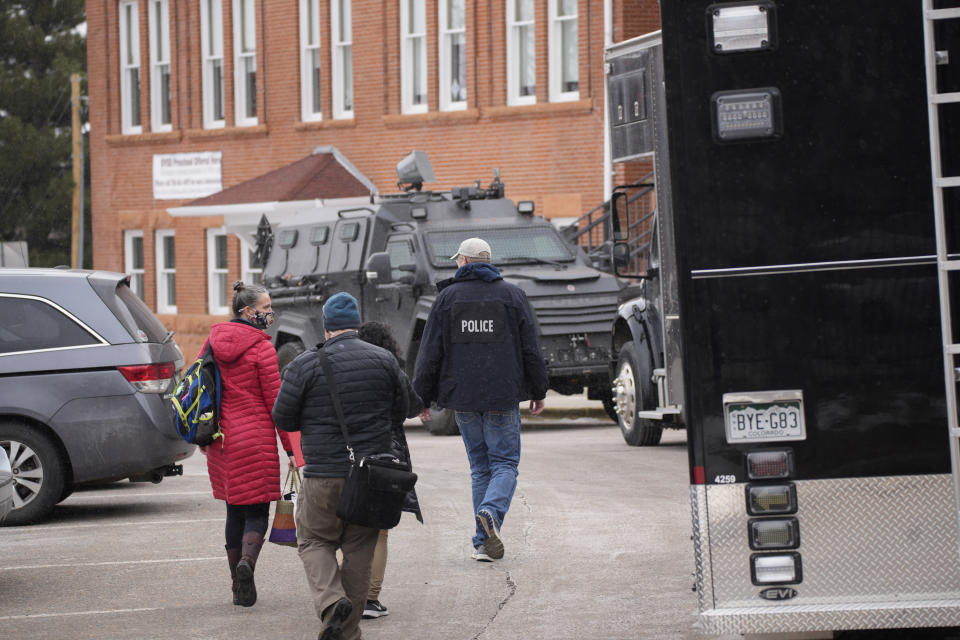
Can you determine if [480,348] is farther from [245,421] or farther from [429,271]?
[429,271]

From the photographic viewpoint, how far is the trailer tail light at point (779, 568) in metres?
5.59

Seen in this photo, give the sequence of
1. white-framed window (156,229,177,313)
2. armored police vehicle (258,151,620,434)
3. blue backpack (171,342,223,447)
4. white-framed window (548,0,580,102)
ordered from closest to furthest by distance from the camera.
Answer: blue backpack (171,342,223,447) < armored police vehicle (258,151,620,434) < white-framed window (548,0,580,102) < white-framed window (156,229,177,313)

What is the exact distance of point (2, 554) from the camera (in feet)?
34.6

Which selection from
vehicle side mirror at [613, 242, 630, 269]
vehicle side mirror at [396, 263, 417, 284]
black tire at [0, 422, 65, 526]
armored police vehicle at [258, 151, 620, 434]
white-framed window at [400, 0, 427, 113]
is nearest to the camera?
black tire at [0, 422, 65, 526]

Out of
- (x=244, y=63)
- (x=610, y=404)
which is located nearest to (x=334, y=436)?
(x=610, y=404)

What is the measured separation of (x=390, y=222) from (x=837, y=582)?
14318 millimetres

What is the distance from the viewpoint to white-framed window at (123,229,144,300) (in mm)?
36031

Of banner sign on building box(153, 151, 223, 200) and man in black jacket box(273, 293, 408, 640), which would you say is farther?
banner sign on building box(153, 151, 223, 200)

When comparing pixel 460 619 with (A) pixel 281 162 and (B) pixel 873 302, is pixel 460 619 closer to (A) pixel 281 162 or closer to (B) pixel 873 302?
(B) pixel 873 302

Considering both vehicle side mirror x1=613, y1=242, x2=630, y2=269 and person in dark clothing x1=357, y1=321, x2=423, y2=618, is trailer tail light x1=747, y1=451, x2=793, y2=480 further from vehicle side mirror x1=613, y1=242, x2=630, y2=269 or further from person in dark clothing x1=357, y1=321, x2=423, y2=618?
vehicle side mirror x1=613, y1=242, x2=630, y2=269

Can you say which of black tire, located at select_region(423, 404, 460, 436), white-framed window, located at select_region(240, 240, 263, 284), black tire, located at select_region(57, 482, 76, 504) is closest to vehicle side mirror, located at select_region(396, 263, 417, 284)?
black tire, located at select_region(423, 404, 460, 436)

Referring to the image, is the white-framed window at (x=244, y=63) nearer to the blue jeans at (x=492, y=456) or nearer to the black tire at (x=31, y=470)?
the black tire at (x=31, y=470)

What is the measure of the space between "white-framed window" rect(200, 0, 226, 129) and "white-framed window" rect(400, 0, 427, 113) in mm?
5220

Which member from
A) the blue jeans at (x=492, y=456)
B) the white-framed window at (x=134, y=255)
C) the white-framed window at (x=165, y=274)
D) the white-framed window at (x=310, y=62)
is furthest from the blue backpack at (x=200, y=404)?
the white-framed window at (x=134, y=255)
